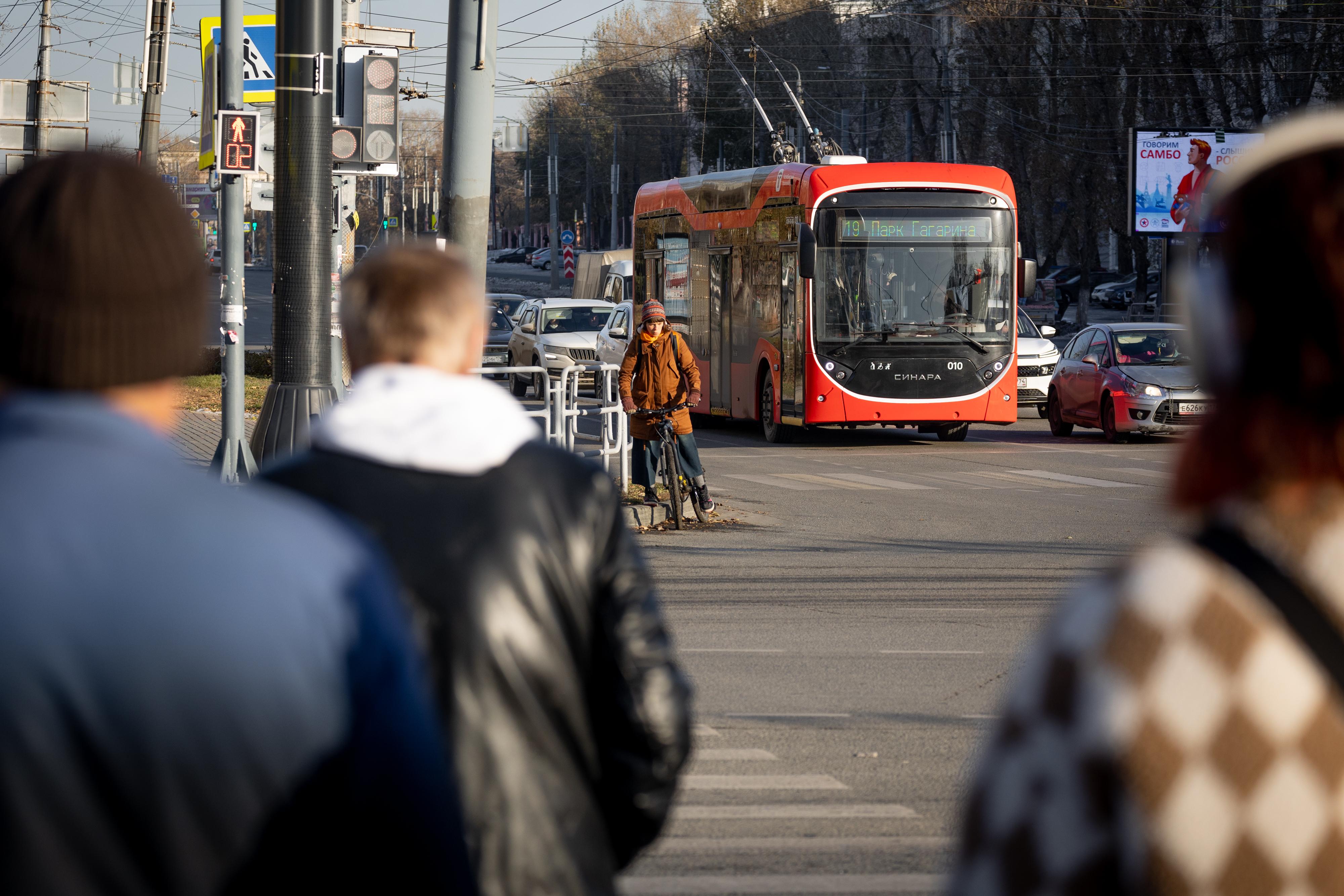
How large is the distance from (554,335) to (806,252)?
1095 centimetres

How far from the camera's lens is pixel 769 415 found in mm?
22578

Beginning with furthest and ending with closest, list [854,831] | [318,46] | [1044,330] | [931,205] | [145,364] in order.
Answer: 1. [1044,330]
2. [931,205]
3. [318,46]
4. [854,831]
5. [145,364]

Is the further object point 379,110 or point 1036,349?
point 1036,349

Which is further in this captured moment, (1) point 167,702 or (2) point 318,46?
(2) point 318,46

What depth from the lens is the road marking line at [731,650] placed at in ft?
27.5

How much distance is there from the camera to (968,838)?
1.50 meters

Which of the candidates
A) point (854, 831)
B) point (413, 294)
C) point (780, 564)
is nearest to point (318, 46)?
point (780, 564)

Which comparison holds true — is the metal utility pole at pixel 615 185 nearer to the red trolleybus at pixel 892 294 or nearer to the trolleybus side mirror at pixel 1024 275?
the red trolleybus at pixel 892 294

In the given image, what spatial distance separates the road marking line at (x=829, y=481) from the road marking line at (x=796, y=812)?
36.9 feet

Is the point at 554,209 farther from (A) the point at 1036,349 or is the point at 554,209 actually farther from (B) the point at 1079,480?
(B) the point at 1079,480

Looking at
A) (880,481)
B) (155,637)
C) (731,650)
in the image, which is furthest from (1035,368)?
(155,637)

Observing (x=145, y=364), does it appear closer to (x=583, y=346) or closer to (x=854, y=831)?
(x=854, y=831)

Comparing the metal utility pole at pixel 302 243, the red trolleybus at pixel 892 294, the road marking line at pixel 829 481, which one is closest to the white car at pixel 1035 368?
the red trolleybus at pixel 892 294

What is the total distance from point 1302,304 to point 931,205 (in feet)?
66.8
